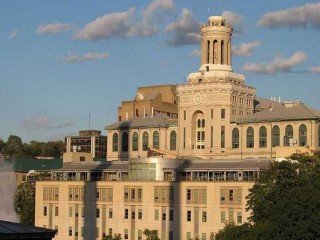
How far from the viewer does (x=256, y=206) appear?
95062 millimetres

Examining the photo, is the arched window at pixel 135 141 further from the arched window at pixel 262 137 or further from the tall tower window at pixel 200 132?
the arched window at pixel 262 137

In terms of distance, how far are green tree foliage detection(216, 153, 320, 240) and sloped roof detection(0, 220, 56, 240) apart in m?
35.4

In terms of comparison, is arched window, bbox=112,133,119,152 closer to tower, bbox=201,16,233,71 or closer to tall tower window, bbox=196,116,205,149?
tall tower window, bbox=196,116,205,149

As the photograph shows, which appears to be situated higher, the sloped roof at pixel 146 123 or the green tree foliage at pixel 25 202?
the sloped roof at pixel 146 123

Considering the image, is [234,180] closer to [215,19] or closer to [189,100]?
[189,100]

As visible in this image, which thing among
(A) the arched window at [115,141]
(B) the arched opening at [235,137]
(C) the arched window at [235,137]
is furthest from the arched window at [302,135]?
(A) the arched window at [115,141]

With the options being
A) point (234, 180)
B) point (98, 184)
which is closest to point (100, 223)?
point (98, 184)

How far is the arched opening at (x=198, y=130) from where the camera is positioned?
513 feet

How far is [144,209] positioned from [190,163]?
11277mm

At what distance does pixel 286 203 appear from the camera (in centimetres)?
8312

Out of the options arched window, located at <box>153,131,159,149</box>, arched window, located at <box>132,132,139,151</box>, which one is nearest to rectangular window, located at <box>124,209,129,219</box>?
arched window, located at <box>153,131,159,149</box>

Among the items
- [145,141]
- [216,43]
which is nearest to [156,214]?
[145,141]

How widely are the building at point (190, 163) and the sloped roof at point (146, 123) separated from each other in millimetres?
229

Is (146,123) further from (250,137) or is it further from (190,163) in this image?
(190,163)
